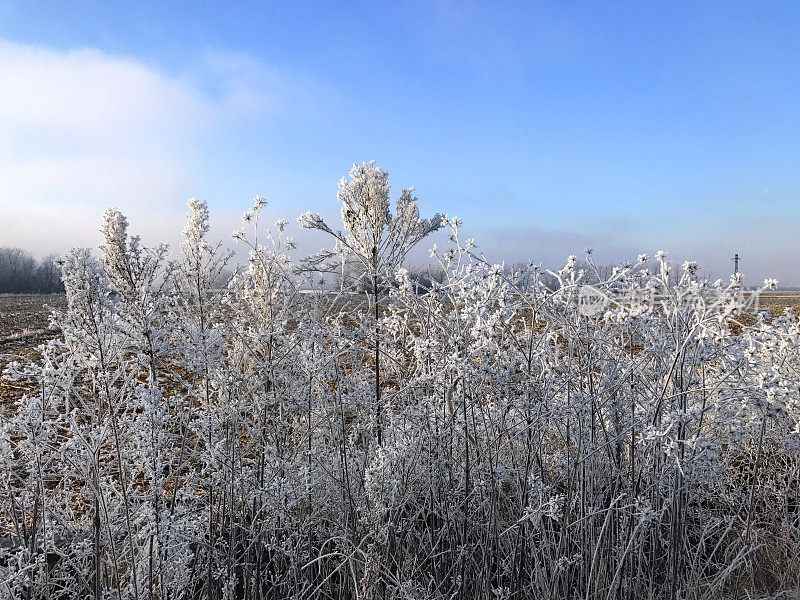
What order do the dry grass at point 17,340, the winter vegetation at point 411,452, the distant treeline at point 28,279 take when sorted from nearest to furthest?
the winter vegetation at point 411,452
the dry grass at point 17,340
the distant treeline at point 28,279

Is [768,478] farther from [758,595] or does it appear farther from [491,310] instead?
[491,310]

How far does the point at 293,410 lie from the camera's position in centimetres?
331

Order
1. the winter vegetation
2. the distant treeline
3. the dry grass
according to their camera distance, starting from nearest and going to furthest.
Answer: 1. the winter vegetation
2. the dry grass
3. the distant treeline

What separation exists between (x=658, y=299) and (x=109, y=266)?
10.6 feet

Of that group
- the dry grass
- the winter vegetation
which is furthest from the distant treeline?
the winter vegetation

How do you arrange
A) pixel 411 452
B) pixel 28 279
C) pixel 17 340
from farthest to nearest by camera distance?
pixel 28 279 → pixel 17 340 → pixel 411 452

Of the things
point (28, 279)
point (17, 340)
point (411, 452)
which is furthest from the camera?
point (28, 279)

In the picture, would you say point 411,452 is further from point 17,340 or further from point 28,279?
point 28,279

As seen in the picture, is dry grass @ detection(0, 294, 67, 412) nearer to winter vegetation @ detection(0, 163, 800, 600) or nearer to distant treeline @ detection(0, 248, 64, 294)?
winter vegetation @ detection(0, 163, 800, 600)

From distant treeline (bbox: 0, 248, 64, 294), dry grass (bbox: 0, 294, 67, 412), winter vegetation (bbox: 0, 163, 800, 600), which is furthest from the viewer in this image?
distant treeline (bbox: 0, 248, 64, 294)

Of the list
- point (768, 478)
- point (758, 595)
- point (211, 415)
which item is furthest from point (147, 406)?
point (768, 478)

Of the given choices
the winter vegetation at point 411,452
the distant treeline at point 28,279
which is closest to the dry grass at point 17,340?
A: the winter vegetation at point 411,452

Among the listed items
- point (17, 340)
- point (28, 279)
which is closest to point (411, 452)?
point (17, 340)

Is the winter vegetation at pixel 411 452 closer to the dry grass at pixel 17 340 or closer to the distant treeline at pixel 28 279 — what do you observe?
the dry grass at pixel 17 340
